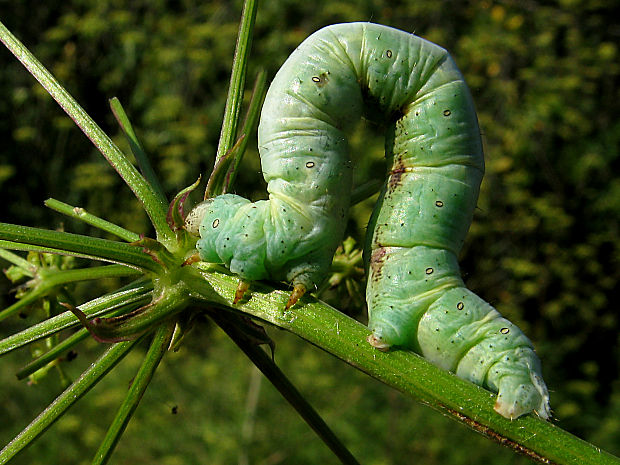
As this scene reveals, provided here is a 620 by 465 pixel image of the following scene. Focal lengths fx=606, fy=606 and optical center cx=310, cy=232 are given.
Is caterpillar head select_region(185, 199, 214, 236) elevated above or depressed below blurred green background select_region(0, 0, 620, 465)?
above

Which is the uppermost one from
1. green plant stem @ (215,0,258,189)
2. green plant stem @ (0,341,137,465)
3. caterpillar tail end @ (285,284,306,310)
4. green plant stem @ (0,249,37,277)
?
green plant stem @ (215,0,258,189)

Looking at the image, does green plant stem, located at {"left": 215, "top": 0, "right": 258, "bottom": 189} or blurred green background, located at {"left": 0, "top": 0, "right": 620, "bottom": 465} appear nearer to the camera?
green plant stem, located at {"left": 215, "top": 0, "right": 258, "bottom": 189}

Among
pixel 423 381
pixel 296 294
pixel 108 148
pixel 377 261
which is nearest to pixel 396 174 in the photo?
pixel 377 261

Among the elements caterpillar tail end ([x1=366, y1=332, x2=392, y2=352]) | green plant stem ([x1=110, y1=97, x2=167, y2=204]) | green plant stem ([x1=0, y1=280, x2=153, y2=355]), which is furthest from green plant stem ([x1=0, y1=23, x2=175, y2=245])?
caterpillar tail end ([x1=366, y1=332, x2=392, y2=352])

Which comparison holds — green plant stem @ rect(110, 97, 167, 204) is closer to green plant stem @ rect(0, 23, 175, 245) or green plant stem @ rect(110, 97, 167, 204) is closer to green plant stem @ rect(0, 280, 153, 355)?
green plant stem @ rect(0, 23, 175, 245)

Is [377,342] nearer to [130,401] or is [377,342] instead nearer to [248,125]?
[130,401]

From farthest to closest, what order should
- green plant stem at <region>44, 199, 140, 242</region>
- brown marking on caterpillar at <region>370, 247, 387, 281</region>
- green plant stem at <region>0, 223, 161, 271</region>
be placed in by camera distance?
brown marking on caterpillar at <region>370, 247, 387, 281</region> < green plant stem at <region>44, 199, 140, 242</region> < green plant stem at <region>0, 223, 161, 271</region>
